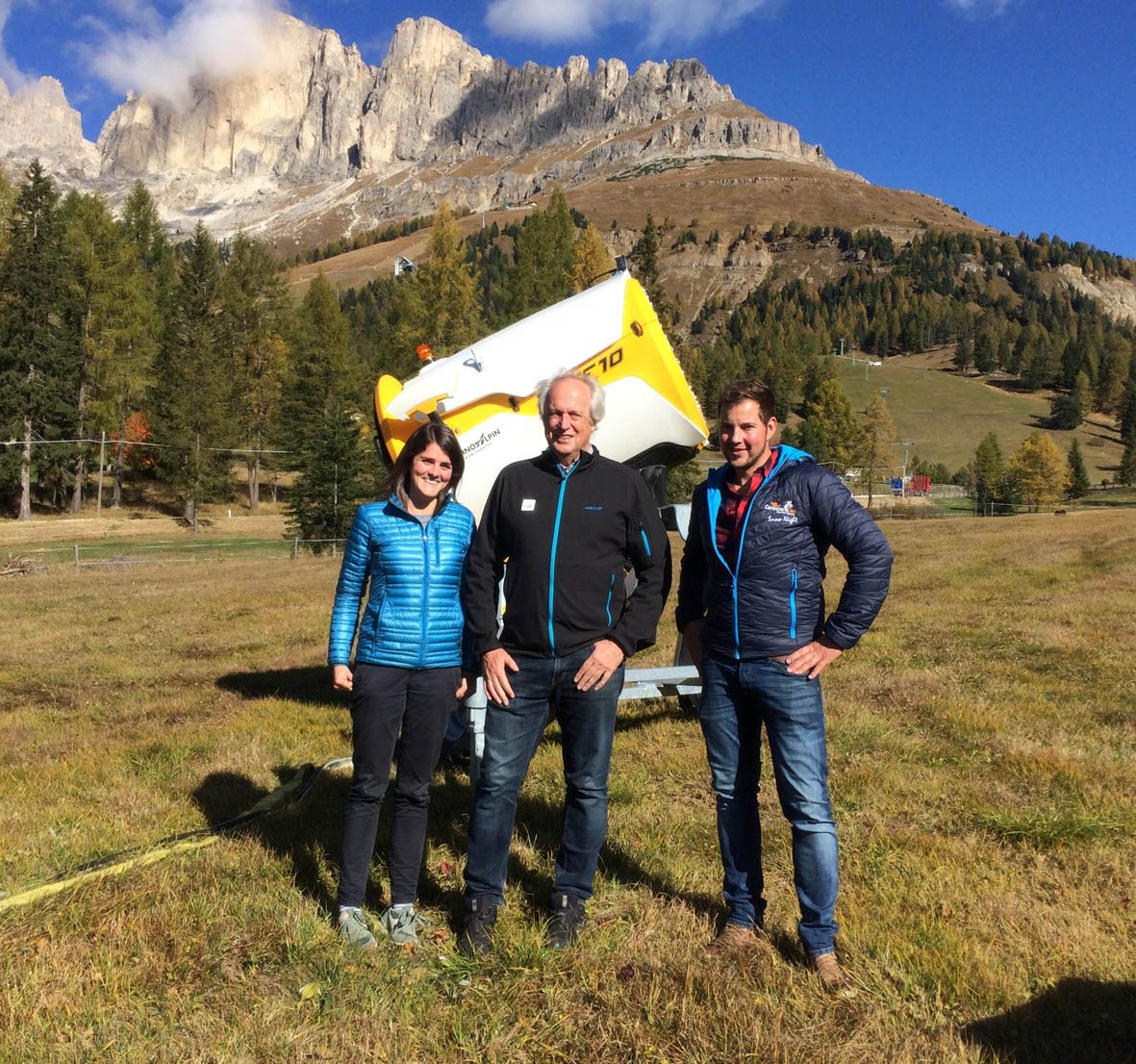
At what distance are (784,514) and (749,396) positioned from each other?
0.49 metres

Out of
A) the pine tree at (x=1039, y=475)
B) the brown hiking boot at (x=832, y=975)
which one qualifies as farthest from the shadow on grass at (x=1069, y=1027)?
the pine tree at (x=1039, y=475)

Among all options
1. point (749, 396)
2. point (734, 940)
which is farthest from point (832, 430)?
point (734, 940)

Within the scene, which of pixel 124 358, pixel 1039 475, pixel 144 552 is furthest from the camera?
pixel 1039 475

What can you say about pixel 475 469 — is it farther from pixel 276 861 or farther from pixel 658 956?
pixel 658 956

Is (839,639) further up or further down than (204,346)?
further down

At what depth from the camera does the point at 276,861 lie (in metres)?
4.00

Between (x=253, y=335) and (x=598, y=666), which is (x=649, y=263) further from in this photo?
(x=598, y=666)

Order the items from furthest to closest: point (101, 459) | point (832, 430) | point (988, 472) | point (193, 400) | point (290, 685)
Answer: point (988, 472) → point (832, 430) → point (193, 400) → point (101, 459) → point (290, 685)

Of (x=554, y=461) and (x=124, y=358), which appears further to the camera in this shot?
(x=124, y=358)

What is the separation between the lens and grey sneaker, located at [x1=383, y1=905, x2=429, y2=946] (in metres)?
3.27

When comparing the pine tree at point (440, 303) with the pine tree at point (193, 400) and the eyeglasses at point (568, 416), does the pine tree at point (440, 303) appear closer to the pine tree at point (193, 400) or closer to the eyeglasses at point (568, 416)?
the pine tree at point (193, 400)

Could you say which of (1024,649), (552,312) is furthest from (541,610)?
(1024,649)

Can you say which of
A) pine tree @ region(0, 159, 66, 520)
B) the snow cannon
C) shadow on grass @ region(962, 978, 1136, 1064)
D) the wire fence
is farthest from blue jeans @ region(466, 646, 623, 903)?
pine tree @ region(0, 159, 66, 520)

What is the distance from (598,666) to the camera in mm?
3143
